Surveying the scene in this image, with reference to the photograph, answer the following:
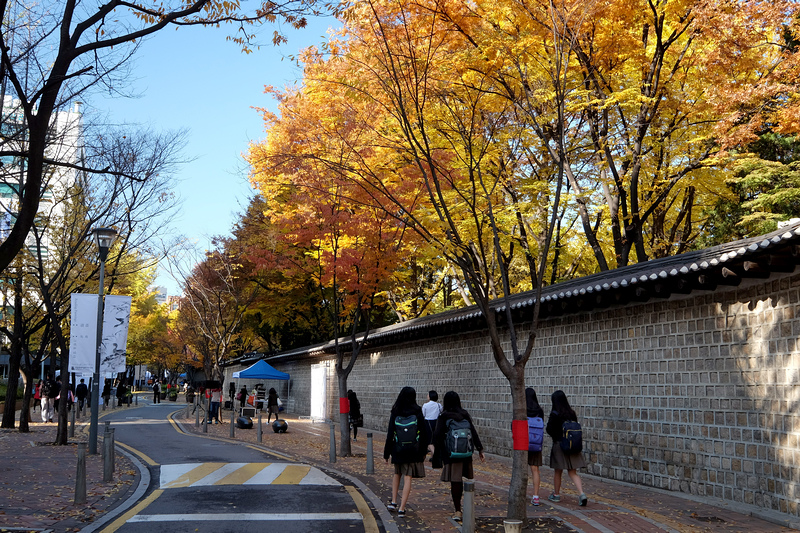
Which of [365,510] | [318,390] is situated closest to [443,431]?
[365,510]

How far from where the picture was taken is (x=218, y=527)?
333 inches

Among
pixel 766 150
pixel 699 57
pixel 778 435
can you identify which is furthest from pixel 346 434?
pixel 766 150

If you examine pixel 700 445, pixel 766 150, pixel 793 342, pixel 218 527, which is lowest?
pixel 218 527

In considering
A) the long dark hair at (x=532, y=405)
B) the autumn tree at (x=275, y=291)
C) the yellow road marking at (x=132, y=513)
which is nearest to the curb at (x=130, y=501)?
the yellow road marking at (x=132, y=513)

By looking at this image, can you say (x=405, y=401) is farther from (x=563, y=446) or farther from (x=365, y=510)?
(x=563, y=446)

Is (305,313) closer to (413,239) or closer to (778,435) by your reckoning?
(413,239)

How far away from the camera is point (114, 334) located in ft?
58.0

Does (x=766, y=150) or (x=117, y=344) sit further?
(x=766, y=150)

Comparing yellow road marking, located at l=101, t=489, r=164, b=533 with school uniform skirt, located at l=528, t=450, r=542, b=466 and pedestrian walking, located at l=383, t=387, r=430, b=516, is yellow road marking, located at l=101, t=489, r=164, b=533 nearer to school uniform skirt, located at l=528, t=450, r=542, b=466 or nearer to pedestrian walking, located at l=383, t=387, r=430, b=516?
pedestrian walking, located at l=383, t=387, r=430, b=516

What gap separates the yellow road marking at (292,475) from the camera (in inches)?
488

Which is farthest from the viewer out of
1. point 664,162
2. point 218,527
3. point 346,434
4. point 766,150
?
point 766,150

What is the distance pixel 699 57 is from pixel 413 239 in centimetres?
881

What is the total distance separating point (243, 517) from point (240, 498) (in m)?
1.52

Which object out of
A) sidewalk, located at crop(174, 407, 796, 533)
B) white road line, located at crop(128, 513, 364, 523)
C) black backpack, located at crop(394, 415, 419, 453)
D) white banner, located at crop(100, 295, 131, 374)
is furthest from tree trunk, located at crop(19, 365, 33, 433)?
black backpack, located at crop(394, 415, 419, 453)
